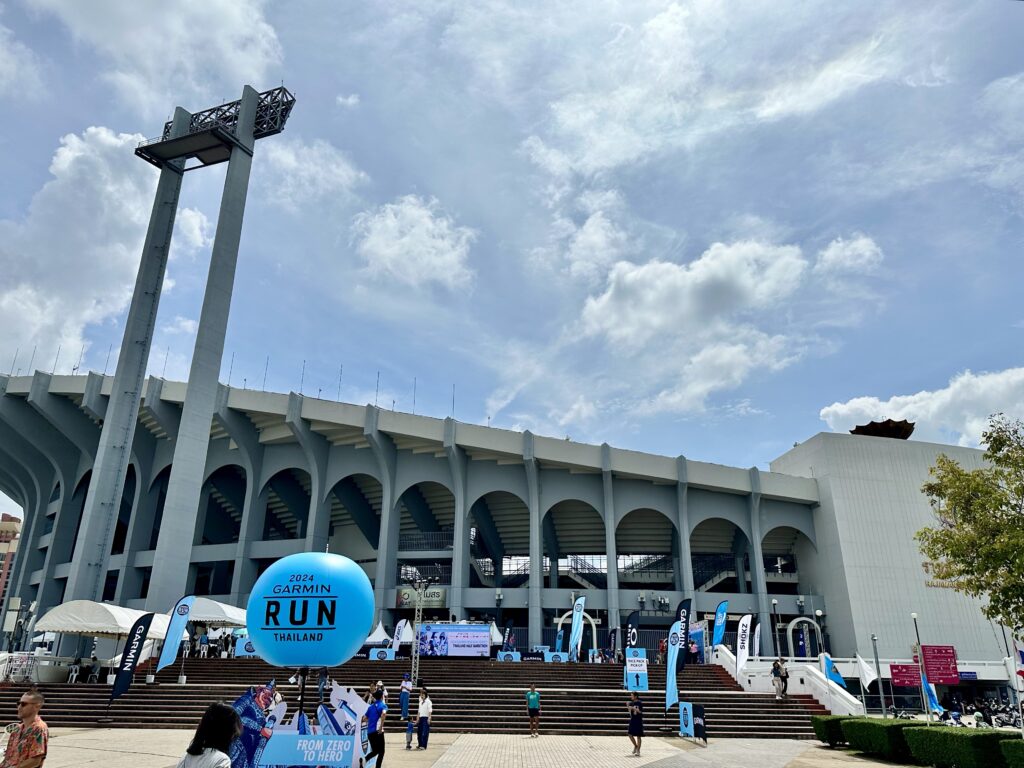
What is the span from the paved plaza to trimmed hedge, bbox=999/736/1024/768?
363cm

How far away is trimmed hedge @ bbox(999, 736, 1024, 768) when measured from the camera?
457 inches

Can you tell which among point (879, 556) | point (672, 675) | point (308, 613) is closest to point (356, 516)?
point (672, 675)

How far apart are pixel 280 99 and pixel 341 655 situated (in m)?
38.4

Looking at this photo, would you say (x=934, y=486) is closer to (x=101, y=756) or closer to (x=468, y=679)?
(x=468, y=679)

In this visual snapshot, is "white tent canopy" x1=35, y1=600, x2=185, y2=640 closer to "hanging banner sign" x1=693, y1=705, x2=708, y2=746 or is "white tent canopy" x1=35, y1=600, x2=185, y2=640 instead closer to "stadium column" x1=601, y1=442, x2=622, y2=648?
"hanging banner sign" x1=693, y1=705, x2=708, y2=746

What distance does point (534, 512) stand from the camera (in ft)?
132

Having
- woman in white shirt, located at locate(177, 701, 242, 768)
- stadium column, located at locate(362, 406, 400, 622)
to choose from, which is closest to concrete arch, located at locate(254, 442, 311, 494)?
stadium column, located at locate(362, 406, 400, 622)

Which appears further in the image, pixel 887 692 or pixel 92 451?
pixel 92 451

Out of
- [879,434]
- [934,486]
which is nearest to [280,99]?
[934,486]

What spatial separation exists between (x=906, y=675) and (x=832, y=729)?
Result: 5634 millimetres

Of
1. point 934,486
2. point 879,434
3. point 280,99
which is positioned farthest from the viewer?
point 879,434

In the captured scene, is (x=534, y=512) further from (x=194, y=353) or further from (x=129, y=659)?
(x=129, y=659)

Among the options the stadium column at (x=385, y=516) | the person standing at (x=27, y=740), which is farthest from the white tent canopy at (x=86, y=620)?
the person standing at (x=27, y=740)

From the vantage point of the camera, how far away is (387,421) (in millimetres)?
40281
